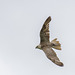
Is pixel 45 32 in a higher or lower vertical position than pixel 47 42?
higher

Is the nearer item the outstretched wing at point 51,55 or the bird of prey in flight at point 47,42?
the outstretched wing at point 51,55

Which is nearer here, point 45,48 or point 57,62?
point 57,62

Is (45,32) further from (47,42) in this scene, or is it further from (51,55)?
(51,55)

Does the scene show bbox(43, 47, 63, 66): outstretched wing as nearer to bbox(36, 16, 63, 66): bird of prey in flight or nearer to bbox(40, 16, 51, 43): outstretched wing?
bbox(36, 16, 63, 66): bird of prey in flight

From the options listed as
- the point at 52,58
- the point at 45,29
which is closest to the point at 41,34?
the point at 45,29

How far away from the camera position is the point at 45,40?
59.3ft

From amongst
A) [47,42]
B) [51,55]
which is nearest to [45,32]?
[47,42]

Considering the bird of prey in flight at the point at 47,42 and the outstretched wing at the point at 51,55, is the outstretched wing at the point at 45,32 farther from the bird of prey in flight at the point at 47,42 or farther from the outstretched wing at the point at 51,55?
the outstretched wing at the point at 51,55

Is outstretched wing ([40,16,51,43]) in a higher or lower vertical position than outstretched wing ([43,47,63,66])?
higher

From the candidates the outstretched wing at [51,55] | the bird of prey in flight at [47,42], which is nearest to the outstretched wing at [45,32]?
the bird of prey in flight at [47,42]

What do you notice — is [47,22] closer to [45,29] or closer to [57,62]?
[45,29]

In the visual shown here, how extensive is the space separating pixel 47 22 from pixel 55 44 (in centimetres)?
122

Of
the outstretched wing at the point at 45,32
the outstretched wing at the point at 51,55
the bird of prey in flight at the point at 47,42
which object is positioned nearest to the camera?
the outstretched wing at the point at 51,55

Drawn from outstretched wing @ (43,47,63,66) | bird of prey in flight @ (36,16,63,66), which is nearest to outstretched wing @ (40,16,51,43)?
bird of prey in flight @ (36,16,63,66)
